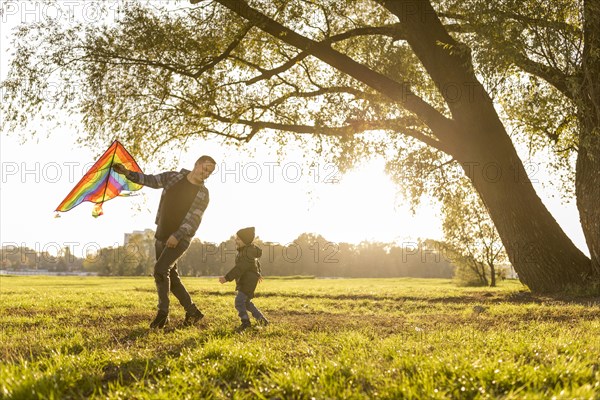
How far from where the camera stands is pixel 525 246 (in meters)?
13.3

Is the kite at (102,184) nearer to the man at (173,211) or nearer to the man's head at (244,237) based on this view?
the man at (173,211)

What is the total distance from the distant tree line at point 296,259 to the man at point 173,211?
3240 inches

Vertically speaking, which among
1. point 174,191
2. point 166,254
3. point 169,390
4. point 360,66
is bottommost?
point 169,390

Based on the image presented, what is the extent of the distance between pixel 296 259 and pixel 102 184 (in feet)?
346

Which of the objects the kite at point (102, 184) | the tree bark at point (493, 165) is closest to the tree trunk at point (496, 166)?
the tree bark at point (493, 165)

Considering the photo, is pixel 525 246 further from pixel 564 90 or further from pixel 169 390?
pixel 169 390

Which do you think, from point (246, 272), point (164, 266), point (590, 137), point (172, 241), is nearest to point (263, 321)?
point (246, 272)

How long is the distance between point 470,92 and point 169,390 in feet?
39.4

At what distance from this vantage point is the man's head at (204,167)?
7.48 meters

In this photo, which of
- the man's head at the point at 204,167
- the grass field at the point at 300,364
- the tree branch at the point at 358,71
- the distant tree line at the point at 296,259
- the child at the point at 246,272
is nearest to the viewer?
the grass field at the point at 300,364

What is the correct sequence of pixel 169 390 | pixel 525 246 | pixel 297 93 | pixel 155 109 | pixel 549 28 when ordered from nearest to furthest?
1. pixel 169 390
2. pixel 549 28
3. pixel 525 246
4. pixel 155 109
5. pixel 297 93

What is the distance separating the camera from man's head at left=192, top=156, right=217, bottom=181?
24.6 feet

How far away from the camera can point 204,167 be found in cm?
750

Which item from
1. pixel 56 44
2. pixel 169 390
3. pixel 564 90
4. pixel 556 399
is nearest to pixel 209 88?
pixel 56 44
